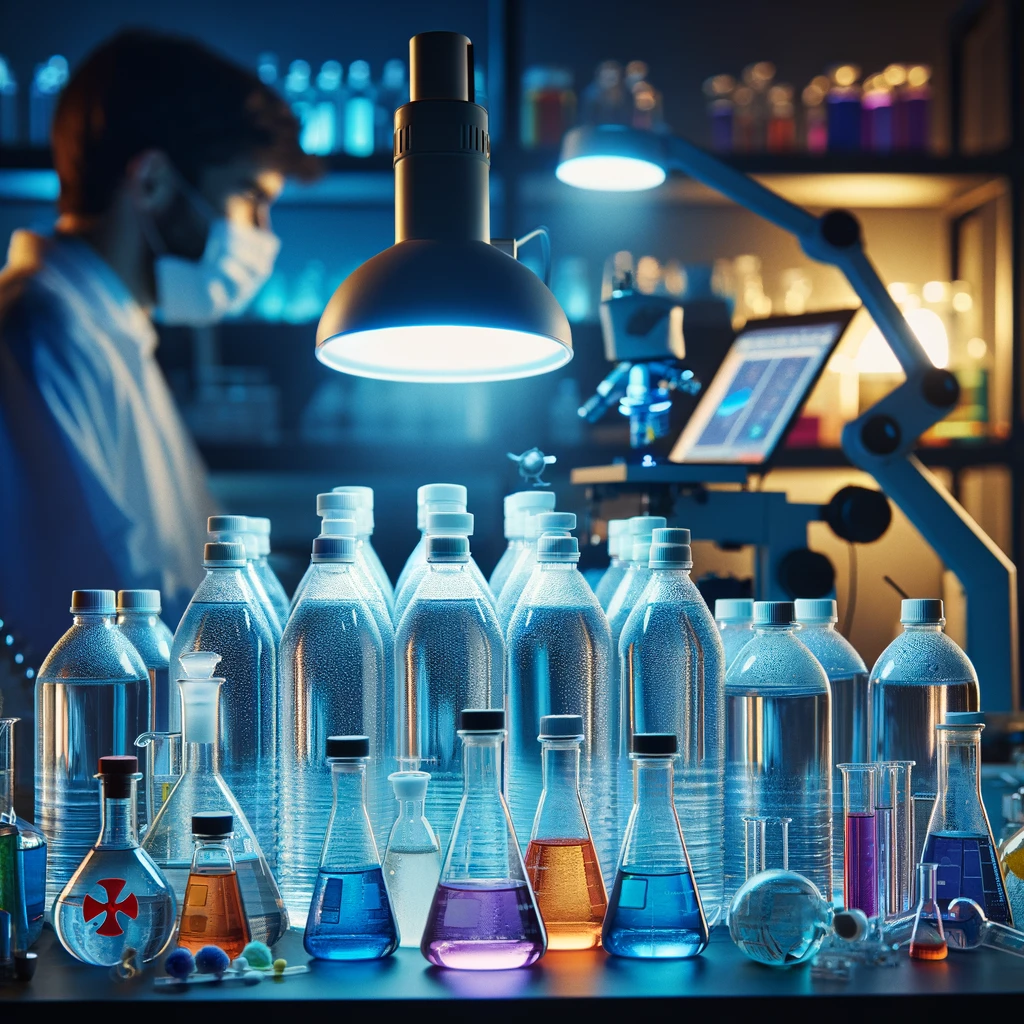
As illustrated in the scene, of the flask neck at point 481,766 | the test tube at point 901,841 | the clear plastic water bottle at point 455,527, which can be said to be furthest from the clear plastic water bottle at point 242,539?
the test tube at point 901,841

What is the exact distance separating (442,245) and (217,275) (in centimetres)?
221

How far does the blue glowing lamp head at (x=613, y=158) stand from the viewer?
1.55 metres

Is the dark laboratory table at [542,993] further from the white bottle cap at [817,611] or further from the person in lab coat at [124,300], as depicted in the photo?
the person in lab coat at [124,300]

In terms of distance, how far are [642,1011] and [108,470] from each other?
245 cm

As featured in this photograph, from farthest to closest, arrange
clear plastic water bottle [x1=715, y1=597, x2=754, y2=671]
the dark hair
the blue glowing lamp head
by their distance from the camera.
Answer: the dark hair
the blue glowing lamp head
clear plastic water bottle [x1=715, y1=597, x2=754, y2=671]

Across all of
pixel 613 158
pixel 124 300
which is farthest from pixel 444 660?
pixel 124 300

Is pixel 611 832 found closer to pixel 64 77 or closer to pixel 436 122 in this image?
pixel 436 122

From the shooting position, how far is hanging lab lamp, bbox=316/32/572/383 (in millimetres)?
914

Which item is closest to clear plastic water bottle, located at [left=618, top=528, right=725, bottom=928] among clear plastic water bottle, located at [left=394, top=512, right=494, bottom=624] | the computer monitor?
clear plastic water bottle, located at [left=394, top=512, right=494, bottom=624]

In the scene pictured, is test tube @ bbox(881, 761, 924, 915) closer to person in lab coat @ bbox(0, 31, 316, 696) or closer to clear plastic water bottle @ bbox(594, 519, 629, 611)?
clear plastic water bottle @ bbox(594, 519, 629, 611)

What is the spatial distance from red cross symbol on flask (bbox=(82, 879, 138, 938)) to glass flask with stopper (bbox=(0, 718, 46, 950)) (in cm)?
6

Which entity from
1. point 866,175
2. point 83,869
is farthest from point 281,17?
point 83,869

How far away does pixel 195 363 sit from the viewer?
2.96m

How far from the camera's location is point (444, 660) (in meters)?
0.87
